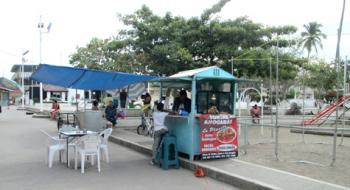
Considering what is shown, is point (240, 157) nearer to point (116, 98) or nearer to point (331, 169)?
point (331, 169)

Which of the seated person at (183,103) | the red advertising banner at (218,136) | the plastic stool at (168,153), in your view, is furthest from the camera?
the seated person at (183,103)

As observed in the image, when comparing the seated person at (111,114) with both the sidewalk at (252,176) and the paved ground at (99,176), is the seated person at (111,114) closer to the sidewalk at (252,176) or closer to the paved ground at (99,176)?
the paved ground at (99,176)

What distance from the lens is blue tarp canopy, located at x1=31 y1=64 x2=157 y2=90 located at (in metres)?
12.0

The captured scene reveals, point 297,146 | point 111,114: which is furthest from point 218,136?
point 111,114

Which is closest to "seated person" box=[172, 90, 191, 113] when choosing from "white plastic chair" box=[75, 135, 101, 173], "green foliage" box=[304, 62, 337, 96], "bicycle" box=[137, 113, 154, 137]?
"white plastic chair" box=[75, 135, 101, 173]

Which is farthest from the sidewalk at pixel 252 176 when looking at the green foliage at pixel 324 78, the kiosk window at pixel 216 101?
the green foliage at pixel 324 78

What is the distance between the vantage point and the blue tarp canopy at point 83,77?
1205 cm

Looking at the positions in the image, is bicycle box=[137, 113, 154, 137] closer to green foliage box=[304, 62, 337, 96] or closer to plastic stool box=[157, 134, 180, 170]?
plastic stool box=[157, 134, 180, 170]

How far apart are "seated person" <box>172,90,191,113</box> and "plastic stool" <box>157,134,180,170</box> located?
163cm

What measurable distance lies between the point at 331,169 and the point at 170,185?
3.64 metres

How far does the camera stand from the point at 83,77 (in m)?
13.0

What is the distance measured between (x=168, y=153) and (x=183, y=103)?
210 cm

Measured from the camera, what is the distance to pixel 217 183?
8602mm

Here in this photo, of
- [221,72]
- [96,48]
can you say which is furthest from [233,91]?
[96,48]
